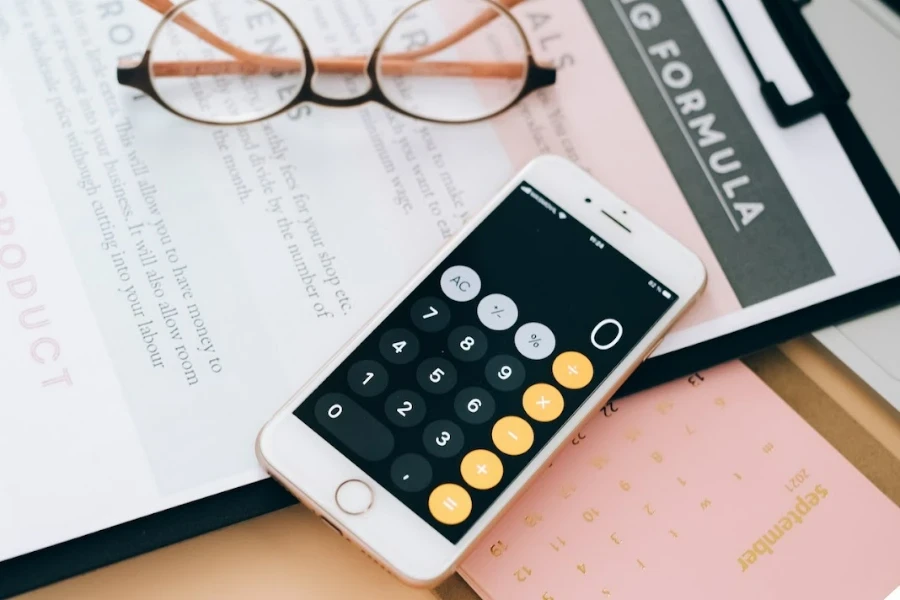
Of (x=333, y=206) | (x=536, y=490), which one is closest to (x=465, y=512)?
(x=536, y=490)

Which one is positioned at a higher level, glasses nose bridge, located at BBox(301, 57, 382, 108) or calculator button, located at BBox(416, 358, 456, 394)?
glasses nose bridge, located at BBox(301, 57, 382, 108)

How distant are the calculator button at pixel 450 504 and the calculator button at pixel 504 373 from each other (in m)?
0.05

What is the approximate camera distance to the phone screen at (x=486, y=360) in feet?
1.07

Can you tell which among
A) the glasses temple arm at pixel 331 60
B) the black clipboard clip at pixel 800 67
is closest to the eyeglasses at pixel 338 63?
the glasses temple arm at pixel 331 60

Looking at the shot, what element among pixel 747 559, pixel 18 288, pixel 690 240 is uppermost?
pixel 18 288

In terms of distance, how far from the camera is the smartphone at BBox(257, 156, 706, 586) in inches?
12.6

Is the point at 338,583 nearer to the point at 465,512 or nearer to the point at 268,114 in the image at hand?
the point at 465,512

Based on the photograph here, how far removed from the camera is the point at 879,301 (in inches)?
14.8

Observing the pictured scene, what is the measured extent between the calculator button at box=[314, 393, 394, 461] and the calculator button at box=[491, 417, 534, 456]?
0.14 ft

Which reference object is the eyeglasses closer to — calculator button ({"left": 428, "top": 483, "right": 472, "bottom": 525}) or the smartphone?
the smartphone

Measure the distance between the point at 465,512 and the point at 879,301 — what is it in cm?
22

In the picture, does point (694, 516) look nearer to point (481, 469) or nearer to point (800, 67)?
point (481, 469)

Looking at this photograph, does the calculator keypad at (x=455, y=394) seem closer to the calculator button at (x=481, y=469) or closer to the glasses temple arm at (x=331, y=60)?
the calculator button at (x=481, y=469)

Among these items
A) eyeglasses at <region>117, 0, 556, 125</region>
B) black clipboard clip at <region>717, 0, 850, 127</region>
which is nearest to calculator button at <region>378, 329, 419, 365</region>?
eyeglasses at <region>117, 0, 556, 125</region>
